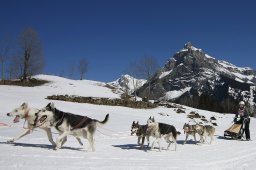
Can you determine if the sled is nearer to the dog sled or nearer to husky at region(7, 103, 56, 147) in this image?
the dog sled

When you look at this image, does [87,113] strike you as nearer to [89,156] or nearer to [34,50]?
[89,156]

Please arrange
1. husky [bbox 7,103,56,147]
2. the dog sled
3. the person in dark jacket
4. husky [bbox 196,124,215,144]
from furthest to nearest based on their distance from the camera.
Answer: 1. the person in dark jacket
2. the dog sled
3. husky [bbox 196,124,215,144]
4. husky [bbox 7,103,56,147]

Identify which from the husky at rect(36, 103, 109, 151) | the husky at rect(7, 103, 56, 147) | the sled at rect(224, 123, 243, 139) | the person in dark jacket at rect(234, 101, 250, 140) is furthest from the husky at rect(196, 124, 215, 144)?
the husky at rect(7, 103, 56, 147)

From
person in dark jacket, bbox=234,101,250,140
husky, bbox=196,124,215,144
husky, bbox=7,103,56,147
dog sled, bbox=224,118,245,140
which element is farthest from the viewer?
person in dark jacket, bbox=234,101,250,140

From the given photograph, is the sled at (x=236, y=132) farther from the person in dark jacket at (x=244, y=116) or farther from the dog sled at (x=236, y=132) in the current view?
the person in dark jacket at (x=244, y=116)

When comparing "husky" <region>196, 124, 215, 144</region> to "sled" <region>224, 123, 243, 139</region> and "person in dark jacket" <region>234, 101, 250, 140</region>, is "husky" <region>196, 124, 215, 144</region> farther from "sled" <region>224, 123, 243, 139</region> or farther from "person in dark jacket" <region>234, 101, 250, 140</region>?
"person in dark jacket" <region>234, 101, 250, 140</region>

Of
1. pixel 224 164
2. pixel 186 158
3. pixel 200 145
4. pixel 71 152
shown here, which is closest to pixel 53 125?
pixel 71 152

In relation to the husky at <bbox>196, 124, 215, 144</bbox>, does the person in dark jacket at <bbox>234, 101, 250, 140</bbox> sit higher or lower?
higher

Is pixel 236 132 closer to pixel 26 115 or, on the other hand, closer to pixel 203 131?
pixel 203 131

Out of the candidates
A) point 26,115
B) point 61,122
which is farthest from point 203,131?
point 26,115

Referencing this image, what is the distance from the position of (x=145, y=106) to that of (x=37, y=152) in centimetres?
2920

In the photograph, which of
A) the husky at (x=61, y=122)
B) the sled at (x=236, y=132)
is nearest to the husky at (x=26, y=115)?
the husky at (x=61, y=122)

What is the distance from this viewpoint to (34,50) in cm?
5538

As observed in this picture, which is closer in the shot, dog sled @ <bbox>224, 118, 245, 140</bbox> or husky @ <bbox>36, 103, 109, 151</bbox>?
husky @ <bbox>36, 103, 109, 151</bbox>
